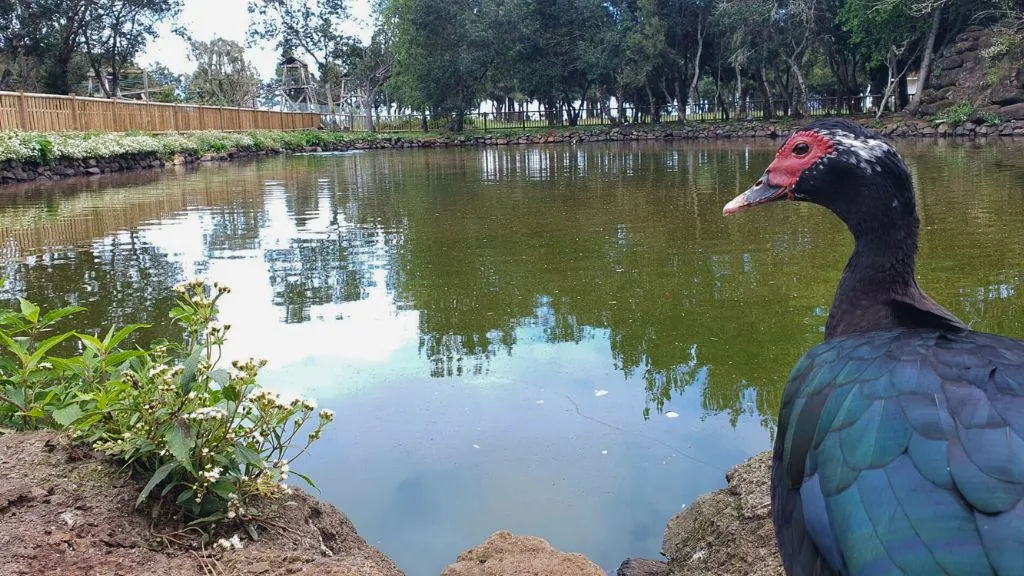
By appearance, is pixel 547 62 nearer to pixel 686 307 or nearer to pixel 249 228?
pixel 249 228

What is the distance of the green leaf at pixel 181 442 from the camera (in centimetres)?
215

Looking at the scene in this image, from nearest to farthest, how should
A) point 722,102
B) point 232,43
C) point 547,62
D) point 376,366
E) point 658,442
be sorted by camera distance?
point 658,442, point 376,366, point 547,62, point 722,102, point 232,43

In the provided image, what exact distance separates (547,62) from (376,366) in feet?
137

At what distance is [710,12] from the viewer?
130ft

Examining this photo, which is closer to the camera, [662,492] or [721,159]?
[662,492]

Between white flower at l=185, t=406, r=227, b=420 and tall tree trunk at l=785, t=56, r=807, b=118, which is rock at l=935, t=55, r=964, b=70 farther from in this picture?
white flower at l=185, t=406, r=227, b=420

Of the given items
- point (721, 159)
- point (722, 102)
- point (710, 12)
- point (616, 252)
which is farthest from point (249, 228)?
point (722, 102)

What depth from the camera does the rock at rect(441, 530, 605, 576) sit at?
2.41 metres

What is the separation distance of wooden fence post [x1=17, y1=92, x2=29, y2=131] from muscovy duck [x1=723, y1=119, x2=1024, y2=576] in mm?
22059

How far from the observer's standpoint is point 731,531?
2.53 meters

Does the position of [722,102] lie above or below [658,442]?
above

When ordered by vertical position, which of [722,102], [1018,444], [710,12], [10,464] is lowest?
[10,464]

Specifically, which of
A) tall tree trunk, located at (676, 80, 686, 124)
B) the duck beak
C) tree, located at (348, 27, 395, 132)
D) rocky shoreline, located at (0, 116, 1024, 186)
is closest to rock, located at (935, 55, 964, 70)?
rocky shoreline, located at (0, 116, 1024, 186)

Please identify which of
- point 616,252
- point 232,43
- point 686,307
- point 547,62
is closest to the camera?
point 686,307
